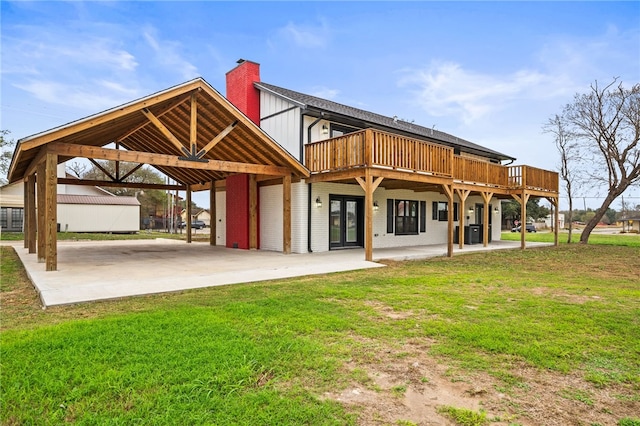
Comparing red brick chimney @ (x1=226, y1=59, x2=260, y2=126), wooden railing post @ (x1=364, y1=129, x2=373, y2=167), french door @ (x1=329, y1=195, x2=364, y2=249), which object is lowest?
french door @ (x1=329, y1=195, x2=364, y2=249)

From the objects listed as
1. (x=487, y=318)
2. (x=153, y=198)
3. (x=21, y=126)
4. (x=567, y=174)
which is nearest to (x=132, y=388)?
(x=487, y=318)

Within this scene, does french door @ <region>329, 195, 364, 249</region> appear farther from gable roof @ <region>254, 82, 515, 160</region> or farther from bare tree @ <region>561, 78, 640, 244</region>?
bare tree @ <region>561, 78, 640, 244</region>

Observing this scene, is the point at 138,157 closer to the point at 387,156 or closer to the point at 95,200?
the point at 387,156

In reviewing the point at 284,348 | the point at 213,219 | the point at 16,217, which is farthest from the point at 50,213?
the point at 16,217

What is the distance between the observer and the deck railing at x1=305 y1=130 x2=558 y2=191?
1050 cm

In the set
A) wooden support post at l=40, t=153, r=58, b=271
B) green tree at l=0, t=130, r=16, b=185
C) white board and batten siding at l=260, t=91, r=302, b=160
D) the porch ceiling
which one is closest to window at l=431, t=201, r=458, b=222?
white board and batten siding at l=260, t=91, r=302, b=160

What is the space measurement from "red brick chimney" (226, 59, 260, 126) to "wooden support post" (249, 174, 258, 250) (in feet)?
8.46

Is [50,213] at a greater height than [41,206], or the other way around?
[41,206]

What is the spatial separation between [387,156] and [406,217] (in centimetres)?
578

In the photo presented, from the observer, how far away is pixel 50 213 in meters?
8.09

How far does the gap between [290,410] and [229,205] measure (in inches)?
530

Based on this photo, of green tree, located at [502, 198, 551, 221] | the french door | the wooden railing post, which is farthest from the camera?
green tree, located at [502, 198, 551, 221]

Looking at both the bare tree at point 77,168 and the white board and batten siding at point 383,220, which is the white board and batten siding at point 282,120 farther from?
the bare tree at point 77,168

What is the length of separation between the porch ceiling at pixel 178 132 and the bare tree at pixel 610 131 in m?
16.8
